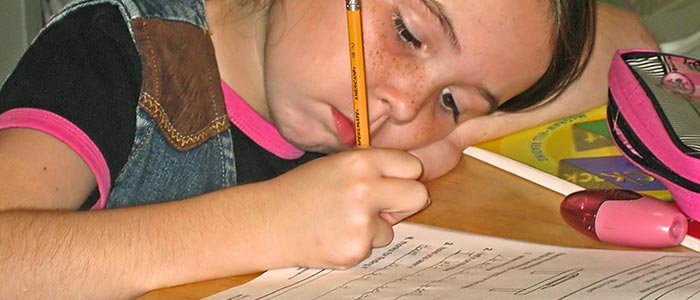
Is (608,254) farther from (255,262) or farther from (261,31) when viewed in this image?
(261,31)

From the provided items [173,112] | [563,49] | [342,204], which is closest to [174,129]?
[173,112]

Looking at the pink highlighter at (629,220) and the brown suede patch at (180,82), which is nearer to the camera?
the pink highlighter at (629,220)

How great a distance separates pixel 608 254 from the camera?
2.35ft

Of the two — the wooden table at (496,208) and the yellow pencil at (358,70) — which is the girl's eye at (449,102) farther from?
the yellow pencil at (358,70)

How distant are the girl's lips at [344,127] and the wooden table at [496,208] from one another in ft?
0.27

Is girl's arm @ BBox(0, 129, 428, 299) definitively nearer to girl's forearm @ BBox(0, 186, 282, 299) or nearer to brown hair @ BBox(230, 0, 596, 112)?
girl's forearm @ BBox(0, 186, 282, 299)

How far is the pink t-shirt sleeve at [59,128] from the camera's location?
0.72 metres

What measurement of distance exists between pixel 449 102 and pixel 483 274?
29cm

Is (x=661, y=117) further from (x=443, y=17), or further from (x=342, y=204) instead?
(x=342, y=204)

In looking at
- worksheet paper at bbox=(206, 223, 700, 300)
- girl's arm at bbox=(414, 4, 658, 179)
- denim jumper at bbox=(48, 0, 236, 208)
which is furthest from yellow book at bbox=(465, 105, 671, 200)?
denim jumper at bbox=(48, 0, 236, 208)

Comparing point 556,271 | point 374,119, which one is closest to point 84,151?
point 374,119

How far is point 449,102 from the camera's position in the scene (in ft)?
2.97

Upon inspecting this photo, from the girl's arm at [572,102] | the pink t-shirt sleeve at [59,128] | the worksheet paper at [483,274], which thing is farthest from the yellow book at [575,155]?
the pink t-shirt sleeve at [59,128]

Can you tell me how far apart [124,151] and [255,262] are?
0.21 m
